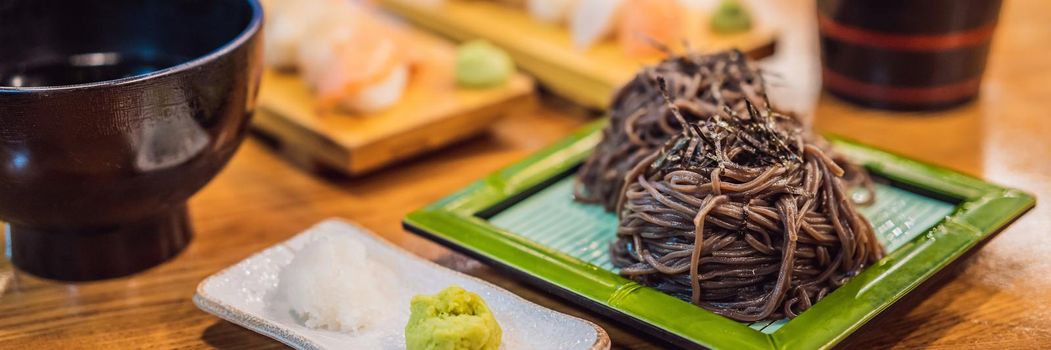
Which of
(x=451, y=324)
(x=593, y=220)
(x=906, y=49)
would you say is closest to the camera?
(x=451, y=324)

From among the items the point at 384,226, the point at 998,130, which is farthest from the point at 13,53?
the point at 998,130

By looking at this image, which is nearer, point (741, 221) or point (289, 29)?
point (741, 221)

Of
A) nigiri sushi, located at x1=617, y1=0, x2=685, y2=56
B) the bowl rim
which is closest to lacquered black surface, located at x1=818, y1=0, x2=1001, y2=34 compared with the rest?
nigiri sushi, located at x1=617, y1=0, x2=685, y2=56

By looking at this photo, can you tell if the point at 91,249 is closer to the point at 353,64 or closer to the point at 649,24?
the point at 353,64

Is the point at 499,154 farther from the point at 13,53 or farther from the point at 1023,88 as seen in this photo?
the point at 1023,88

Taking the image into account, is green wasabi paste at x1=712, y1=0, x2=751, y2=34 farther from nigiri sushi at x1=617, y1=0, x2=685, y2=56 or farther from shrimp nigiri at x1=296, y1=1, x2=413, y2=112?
shrimp nigiri at x1=296, y1=1, x2=413, y2=112

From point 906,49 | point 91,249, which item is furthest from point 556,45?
point 91,249

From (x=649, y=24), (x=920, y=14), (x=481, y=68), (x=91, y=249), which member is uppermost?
(x=920, y=14)
